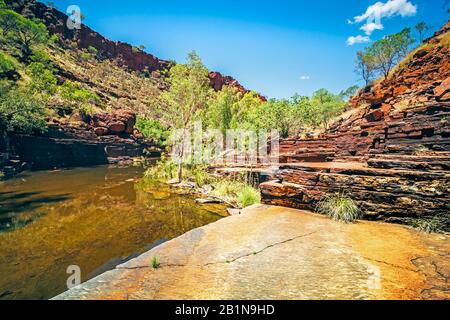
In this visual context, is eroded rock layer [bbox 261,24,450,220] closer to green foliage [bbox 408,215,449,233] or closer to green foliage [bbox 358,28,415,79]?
green foliage [bbox 408,215,449,233]

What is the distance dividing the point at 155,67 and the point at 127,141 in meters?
83.1

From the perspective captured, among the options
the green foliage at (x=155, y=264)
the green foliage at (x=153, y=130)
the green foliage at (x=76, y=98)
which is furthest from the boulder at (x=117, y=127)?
the green foliage at (x=155, y=264)

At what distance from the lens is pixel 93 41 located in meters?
93.7

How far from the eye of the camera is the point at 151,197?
15.1 metres

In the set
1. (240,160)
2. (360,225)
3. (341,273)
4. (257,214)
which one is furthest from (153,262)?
(240,160)

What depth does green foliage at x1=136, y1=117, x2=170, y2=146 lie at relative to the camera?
49.4m

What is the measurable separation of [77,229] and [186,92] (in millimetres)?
16027

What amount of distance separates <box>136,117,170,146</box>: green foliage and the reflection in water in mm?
32913

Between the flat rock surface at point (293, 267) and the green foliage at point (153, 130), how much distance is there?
43874 mm

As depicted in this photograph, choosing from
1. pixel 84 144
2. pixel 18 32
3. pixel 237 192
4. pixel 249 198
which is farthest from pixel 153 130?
pixel 249 198

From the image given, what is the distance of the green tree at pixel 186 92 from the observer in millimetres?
21797

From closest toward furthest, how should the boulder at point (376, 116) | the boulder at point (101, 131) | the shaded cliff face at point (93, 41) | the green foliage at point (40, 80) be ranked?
the boulder at point (376, 116)
the green foliage at point (40, 80)
the boulder at point (101, 131)
the shaded cliff face at point (93, 41)

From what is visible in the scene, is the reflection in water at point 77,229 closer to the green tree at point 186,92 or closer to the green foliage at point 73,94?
the green tree at point 186,92

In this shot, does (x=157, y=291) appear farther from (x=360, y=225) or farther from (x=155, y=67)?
(x=155, y=67)
